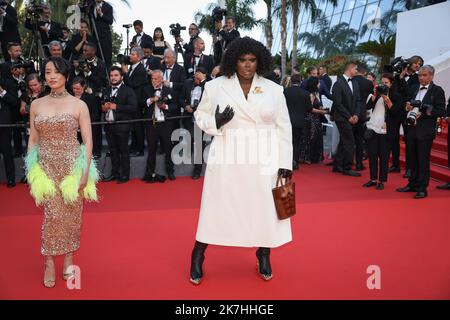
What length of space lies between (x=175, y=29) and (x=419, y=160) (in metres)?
6.14

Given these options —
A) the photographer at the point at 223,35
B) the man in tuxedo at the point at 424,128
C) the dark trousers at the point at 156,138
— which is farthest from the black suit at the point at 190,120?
the man in tuxedo at the point at 424,128

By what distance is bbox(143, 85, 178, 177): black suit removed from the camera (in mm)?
7996

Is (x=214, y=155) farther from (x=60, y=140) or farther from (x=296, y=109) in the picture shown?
(x=296, y=109)

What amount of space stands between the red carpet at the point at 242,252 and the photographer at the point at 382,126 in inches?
20.4

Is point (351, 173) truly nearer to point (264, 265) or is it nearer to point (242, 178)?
point (264, 265)

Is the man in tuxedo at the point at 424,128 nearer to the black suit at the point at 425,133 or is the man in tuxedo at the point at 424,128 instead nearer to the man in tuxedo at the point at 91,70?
the black suit at the point at 425,133

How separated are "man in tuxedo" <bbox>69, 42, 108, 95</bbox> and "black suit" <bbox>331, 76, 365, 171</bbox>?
13.9 feet

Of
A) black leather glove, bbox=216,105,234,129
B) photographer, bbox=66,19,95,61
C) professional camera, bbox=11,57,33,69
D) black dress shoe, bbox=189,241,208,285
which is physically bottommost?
black dress shoe, bbox=189,241,208,285

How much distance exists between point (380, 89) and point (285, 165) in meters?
4.11

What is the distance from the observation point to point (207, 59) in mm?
9406

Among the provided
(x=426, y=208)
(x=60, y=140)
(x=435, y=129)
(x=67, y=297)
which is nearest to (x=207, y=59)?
(x=435, y=129)

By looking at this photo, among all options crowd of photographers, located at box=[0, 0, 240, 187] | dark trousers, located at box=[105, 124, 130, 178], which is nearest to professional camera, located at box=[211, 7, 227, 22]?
crowd of photographers, located at box=[0, 0, 240, 187]

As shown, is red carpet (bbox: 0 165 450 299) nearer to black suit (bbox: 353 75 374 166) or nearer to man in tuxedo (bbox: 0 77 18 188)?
man in tuxedo (bbox: 0 77 18 188)

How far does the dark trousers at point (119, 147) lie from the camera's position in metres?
7.89
